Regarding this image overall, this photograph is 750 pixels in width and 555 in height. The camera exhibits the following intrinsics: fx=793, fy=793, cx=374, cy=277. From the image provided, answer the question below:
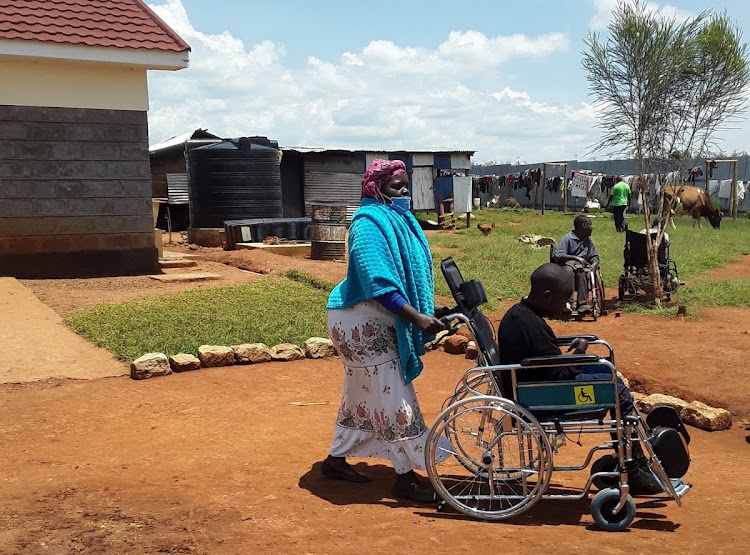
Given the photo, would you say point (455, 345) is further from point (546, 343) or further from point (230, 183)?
point (230, 183)

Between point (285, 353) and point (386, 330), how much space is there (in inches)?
138

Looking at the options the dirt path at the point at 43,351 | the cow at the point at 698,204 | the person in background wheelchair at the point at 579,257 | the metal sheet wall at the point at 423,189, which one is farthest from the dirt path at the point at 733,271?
the metal sheet wall at the point at 423,189

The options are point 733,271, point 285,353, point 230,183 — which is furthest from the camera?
point 230,183

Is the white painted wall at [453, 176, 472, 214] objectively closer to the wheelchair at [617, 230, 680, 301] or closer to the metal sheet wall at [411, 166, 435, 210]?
the metal sheet wall at [411, 166, 435, 210]

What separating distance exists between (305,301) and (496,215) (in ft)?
70.1

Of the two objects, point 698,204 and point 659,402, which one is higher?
point 698,204

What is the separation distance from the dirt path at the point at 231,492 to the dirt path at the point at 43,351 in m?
0.34

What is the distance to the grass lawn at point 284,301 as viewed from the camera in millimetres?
7887

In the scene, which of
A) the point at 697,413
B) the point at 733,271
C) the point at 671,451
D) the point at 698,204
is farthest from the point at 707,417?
the point at 698,204

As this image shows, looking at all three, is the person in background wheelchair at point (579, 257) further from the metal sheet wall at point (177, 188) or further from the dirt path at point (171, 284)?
the metal sheet wall at point (177, 188)

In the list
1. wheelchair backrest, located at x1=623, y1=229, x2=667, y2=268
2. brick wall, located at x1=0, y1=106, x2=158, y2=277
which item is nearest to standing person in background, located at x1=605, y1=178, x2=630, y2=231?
wheelchair backrest, located at x1=623, y1=229, x2=667, y2=268

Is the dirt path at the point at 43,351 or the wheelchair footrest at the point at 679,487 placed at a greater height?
the dirt path at the point at 43,351

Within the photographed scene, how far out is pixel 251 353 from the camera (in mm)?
7379

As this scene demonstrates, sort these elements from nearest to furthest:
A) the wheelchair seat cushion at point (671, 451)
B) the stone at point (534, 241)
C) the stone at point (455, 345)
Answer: the wheelchair seat cushion at point (671, 451), the stone at point (455, 345), the stone at point (534, 241)
